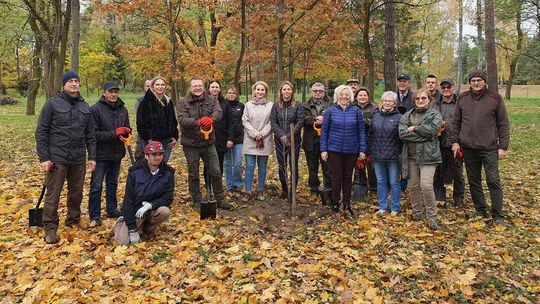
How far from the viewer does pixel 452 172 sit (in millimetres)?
7117

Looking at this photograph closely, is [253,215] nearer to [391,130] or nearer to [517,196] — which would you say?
[391,130]

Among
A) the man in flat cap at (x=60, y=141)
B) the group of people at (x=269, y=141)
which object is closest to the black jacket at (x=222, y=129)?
the group of people at (x=269, y=141)

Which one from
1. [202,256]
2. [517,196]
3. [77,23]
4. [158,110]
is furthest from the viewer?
[77,23]

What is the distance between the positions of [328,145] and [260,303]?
10.2 feet

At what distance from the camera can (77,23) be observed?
10375 millimetres

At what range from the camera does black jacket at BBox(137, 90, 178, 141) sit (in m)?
6.18

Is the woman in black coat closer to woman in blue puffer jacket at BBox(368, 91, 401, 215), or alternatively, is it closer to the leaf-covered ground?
the leaf-covered ground

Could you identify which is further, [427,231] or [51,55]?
[51,55]

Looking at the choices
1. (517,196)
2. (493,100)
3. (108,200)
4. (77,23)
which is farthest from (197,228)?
(77,23)

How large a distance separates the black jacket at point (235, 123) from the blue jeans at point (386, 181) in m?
2.41

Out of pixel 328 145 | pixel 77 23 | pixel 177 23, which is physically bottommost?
pixel 328 145

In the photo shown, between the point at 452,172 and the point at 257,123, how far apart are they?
3443 mm

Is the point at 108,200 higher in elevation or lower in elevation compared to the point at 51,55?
lower

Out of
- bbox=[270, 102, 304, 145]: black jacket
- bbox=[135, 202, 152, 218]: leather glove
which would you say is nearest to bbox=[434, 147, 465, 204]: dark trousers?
bbox=[270, 102, 304, 145]: black jacket
